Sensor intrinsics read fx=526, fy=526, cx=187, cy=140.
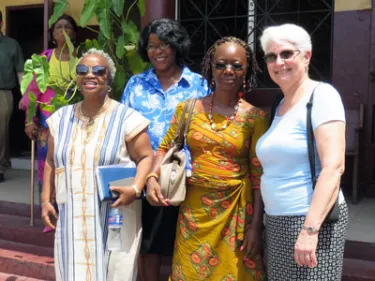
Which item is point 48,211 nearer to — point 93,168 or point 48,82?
point 93,168

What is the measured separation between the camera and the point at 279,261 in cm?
232

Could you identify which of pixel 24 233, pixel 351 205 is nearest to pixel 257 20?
pixel 351 205

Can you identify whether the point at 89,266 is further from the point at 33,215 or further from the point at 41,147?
the point at 33,215

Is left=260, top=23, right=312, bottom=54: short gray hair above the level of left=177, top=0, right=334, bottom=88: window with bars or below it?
below

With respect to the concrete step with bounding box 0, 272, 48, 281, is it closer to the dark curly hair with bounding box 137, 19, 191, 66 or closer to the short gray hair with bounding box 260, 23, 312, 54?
the dark curly hair with bounding box 137, 19, 191, 66

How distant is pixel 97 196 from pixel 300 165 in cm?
114

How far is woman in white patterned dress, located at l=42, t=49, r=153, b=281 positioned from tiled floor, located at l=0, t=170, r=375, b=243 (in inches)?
69.5

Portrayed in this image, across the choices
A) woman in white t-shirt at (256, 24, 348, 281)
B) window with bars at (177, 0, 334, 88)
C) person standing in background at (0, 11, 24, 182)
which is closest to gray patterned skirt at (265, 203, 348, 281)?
woman in white t-shirt at (256, 24, 348, 281)

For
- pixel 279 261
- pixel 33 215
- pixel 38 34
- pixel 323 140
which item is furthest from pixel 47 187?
pixel 38 34

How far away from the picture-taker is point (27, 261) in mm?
4316

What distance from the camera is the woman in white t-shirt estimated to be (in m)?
2.11

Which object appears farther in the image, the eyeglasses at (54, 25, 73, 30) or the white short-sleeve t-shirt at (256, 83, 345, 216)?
the eyeglasses at (54, 25, 73, 30)

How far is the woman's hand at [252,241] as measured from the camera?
2.59 metres

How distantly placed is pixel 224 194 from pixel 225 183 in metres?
0.06
